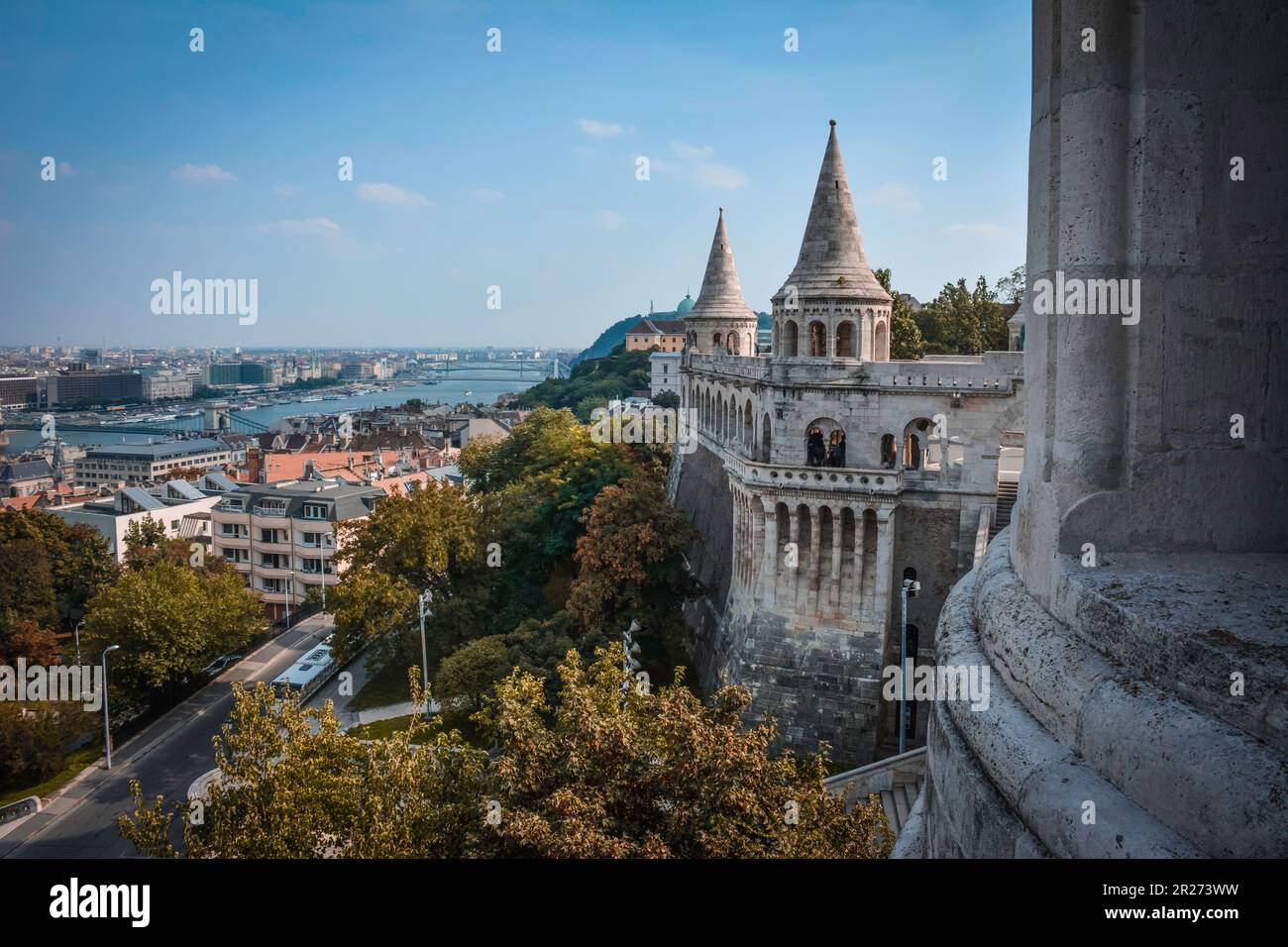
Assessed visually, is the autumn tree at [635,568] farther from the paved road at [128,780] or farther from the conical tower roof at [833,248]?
the paved road at [128,780]

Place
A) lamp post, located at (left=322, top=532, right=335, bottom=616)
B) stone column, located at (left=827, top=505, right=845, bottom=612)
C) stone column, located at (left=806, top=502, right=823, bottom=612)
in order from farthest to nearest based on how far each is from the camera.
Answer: lamp post, located at (left=322, top=532, right=335, bottom=616) → stone column, located at (left=806, top=502, right=823, bottom=612) → stone column, located at (left=827, top=505, right=845, bottom=612)

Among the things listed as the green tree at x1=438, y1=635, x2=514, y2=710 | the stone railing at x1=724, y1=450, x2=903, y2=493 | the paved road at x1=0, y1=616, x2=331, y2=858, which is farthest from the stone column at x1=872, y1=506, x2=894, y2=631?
the paved road at x1=0, y1=616, x2=331, y2=858

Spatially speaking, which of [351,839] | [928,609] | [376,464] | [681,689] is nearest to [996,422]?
[928,609]

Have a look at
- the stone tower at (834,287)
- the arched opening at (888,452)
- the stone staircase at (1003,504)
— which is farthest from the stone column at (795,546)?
the stone staircase at (1003,504)

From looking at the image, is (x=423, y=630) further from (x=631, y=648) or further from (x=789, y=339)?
(x=789, y=339)

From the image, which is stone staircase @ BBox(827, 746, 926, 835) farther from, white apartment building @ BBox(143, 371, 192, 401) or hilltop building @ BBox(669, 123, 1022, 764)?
white apartment building @ BBox(143, 371, 192, 401)

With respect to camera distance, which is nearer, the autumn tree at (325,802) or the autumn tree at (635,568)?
the autumn tree at (325,802)
